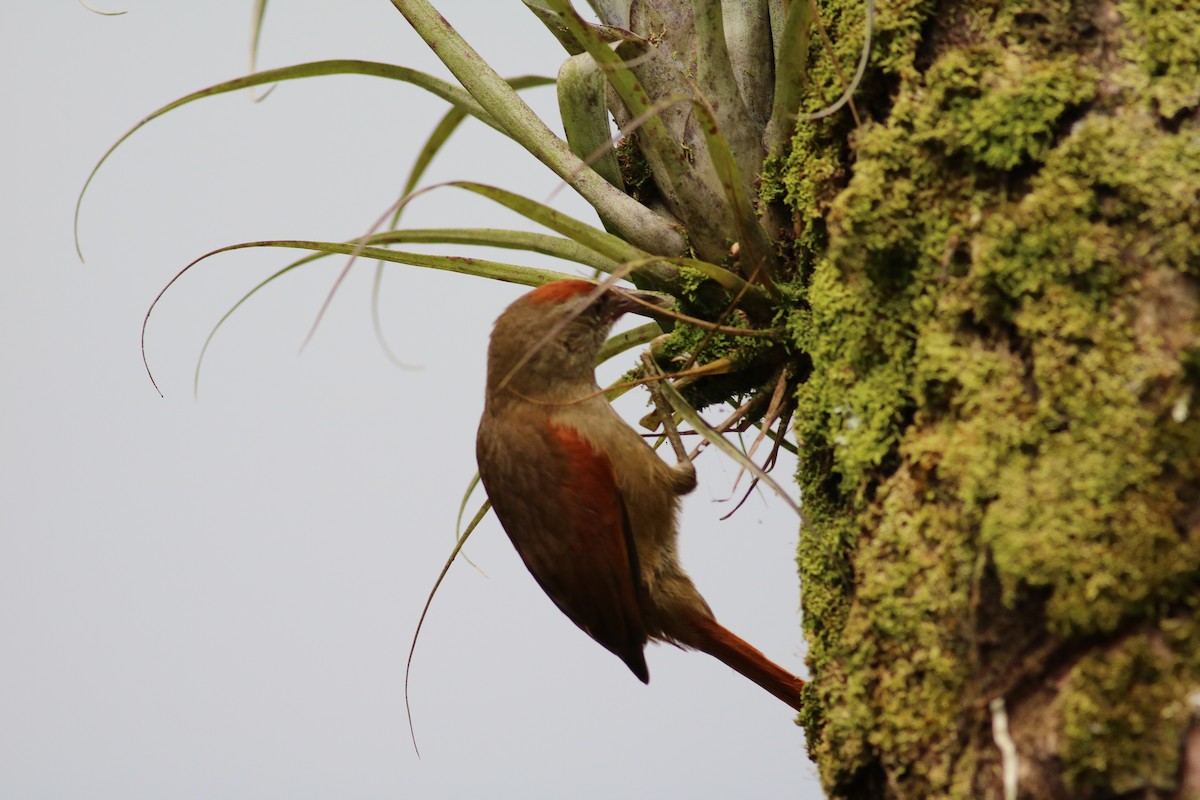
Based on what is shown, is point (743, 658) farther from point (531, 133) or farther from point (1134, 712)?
point (1134, 712)

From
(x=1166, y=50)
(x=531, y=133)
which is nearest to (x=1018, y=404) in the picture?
(x=1166, y=50)

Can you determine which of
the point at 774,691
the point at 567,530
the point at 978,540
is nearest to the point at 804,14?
the point at 978,540

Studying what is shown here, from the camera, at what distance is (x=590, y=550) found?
3.01 metres

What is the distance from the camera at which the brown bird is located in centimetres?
300

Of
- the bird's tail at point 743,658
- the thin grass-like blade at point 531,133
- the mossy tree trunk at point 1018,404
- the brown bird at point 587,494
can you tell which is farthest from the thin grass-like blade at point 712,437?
the bird's tail at point 743,658

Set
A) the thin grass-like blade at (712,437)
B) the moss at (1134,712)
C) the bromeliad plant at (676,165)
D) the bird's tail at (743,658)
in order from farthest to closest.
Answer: the bird's tail at (743,658) → the bromeliad plant at (676,165) → the thin grass-like blade at (712,437) → the moss at (1134,712)

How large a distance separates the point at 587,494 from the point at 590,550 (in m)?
0.15

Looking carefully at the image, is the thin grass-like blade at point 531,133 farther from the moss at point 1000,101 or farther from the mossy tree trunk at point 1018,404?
the moss at point 1000,101

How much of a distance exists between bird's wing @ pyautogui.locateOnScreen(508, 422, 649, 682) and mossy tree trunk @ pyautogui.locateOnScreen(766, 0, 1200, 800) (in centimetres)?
102

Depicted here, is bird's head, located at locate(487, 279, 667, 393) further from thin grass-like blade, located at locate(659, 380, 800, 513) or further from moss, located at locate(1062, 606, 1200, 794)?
moss, located at locate(1062, 606, 1200, 794)

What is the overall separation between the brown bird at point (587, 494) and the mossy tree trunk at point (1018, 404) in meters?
1.02

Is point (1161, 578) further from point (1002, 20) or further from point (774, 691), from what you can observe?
point (774, 691)

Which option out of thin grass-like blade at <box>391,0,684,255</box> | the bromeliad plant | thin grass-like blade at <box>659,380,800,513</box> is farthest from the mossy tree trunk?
thin grass-like blade at <box>391,0,684,255</box>

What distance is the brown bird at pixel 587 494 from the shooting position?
118 inches
